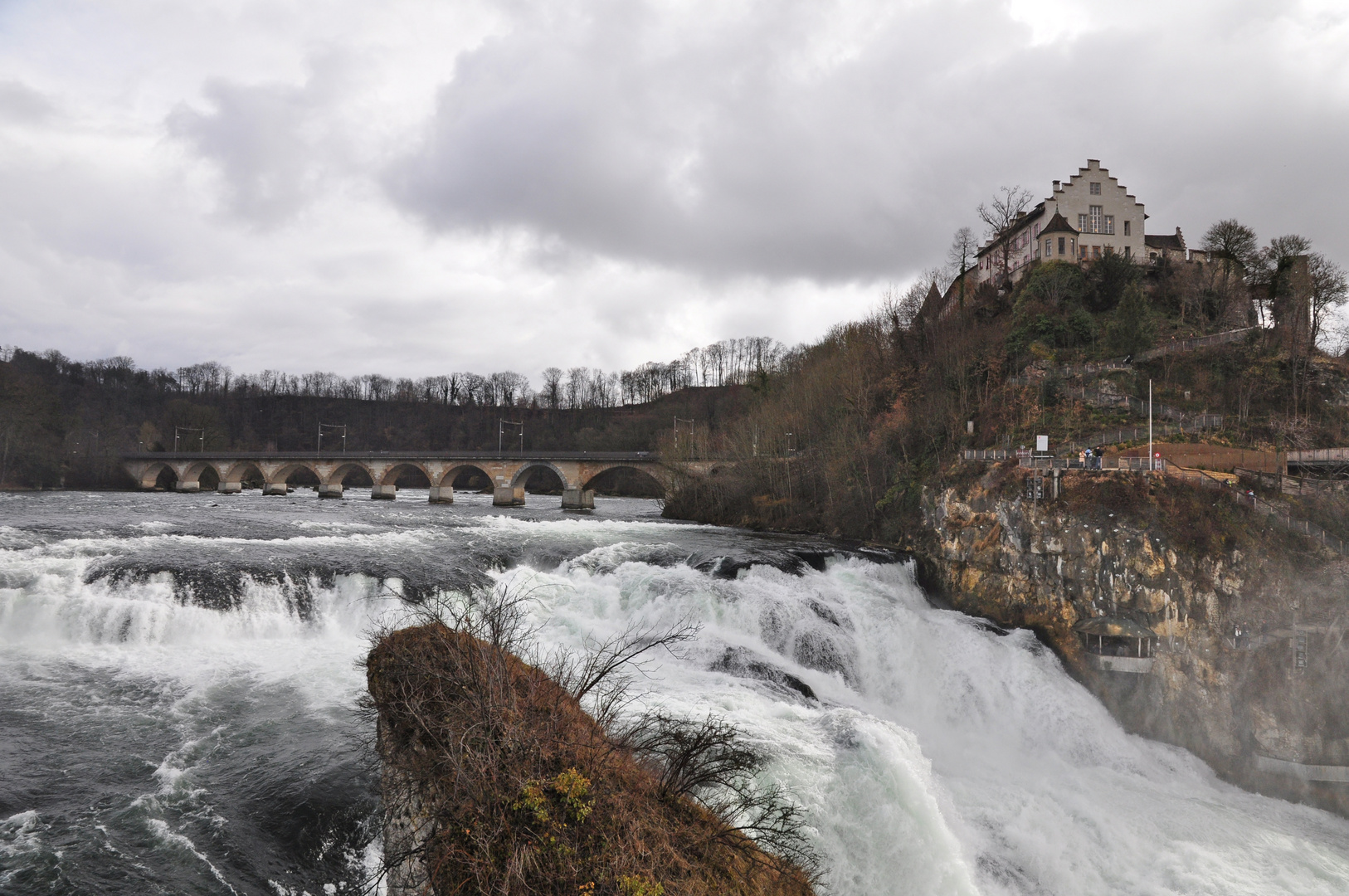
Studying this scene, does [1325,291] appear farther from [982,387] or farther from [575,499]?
[575,499]

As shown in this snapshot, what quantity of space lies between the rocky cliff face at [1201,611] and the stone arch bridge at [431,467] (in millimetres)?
32359

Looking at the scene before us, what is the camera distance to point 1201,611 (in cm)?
2253

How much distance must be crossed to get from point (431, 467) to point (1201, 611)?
64.8 metres

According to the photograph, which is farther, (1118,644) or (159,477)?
(159,477)

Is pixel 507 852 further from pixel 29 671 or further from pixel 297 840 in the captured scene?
pixel 29 671

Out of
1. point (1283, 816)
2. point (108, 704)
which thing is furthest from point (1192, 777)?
point (108, 704)

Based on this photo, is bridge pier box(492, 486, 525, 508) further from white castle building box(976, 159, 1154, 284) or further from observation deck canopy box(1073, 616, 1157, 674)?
observation deck canopy box(1073, 616, 1157, 674)

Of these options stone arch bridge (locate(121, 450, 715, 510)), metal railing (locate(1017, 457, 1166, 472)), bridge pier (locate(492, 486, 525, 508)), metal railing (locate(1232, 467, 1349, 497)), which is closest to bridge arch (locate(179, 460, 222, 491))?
stone arch bridge (locate(121, 450, 715, 510))

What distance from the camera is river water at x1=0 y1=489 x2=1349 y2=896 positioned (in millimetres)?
10281

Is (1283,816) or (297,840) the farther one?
(1283,816)

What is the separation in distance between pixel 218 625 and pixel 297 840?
11282 millimetres

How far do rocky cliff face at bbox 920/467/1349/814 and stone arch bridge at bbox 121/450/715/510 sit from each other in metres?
32.4

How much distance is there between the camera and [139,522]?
34375mm

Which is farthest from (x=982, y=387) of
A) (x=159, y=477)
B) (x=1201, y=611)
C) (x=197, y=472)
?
(x=159, y=477)
